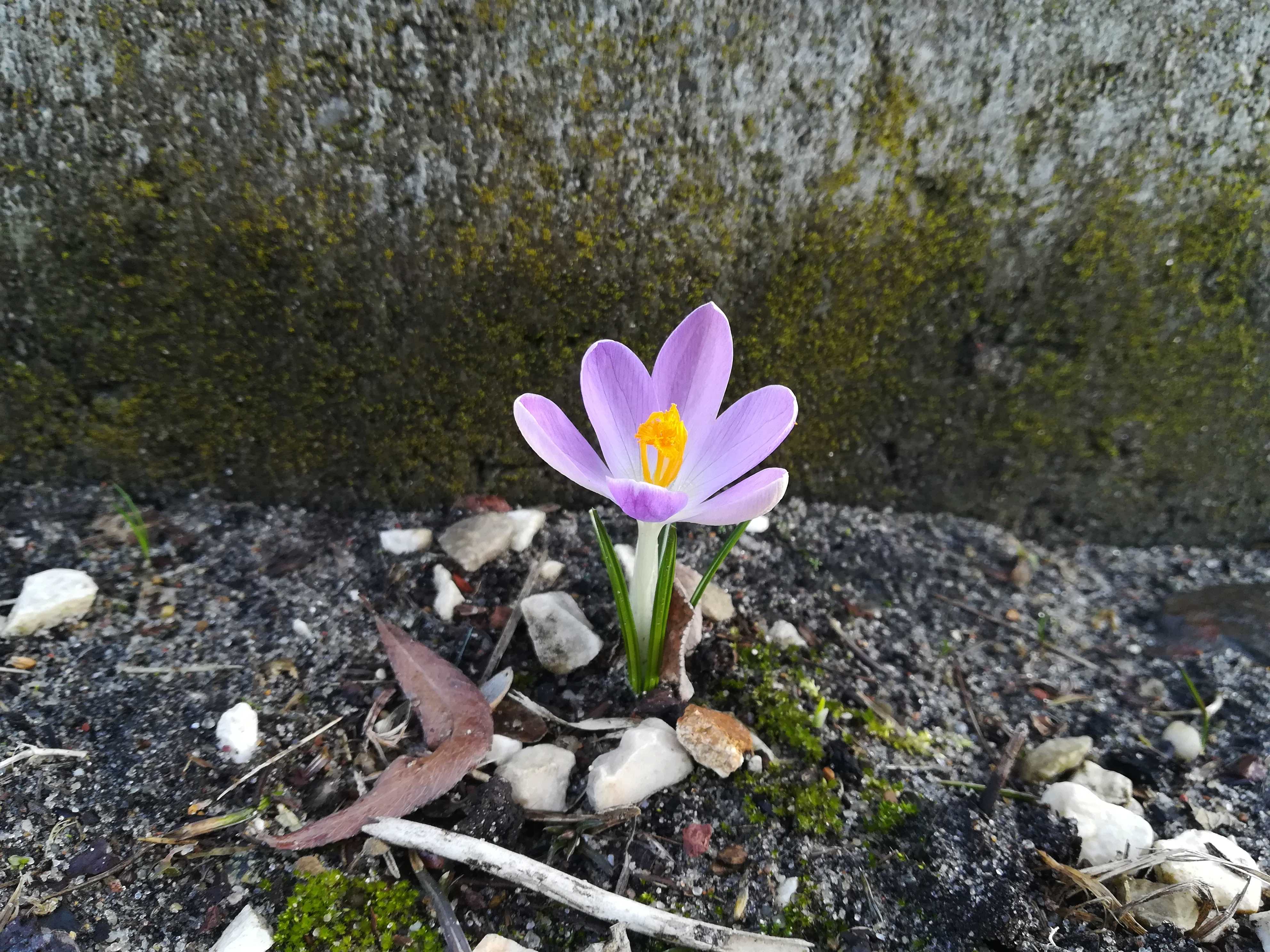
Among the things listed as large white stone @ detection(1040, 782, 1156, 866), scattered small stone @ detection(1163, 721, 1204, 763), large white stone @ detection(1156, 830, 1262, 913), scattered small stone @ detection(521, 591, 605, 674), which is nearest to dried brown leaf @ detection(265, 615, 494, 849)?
scattered small stone @ detection(521, 591, 605, 674)

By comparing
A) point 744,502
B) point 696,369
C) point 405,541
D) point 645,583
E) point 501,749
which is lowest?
point 501,749

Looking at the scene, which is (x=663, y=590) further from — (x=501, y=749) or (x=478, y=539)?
(x=478, y=539)

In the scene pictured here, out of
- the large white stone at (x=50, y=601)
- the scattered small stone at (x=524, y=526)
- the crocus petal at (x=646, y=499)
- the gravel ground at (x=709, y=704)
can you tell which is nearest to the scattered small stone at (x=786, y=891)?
the gravel ground at (x=709, y=704)

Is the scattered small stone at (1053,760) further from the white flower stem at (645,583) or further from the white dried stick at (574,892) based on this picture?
the white flower stem at (645,583)

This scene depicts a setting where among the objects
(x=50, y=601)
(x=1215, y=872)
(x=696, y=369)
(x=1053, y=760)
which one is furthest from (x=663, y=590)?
(x=50, y=601)

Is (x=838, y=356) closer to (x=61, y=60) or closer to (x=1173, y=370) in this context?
(x=1173, y=370)

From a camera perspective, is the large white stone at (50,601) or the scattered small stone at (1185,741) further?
the scattered small stone at (1185,741)

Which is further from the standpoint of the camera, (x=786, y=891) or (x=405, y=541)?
(x=405, y=541)

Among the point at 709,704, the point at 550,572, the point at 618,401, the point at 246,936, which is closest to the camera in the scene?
the point at 246,936

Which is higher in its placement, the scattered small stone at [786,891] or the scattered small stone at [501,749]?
the scattered small stone at [501,749]
